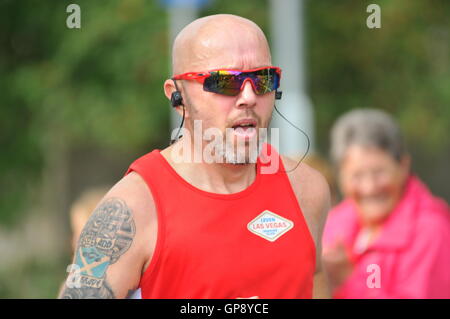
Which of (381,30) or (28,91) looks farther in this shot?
(381,30)

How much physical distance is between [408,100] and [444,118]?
0.62 metres

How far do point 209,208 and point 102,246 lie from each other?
44 centimetres

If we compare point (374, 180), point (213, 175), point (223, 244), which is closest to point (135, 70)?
point (374, 180)

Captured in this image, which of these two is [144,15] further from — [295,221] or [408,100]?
[295,221]

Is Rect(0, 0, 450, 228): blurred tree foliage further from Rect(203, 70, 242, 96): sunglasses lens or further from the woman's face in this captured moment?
Rect(203, 70, 242, 96): sunglasses lens

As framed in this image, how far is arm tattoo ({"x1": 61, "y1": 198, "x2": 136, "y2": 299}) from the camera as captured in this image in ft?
9.34

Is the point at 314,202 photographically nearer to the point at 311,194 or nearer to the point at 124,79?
the point at 311,194

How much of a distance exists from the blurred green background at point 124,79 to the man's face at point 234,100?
768cm

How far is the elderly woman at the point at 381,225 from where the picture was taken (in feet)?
14.8

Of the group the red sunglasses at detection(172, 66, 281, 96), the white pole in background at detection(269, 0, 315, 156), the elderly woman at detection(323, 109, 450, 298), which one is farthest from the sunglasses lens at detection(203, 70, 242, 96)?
the white pole in background at detection(269, 0, 315, 156)

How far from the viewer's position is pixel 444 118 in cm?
1219

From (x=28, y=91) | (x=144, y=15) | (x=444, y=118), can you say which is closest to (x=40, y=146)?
(x=28, y=91)

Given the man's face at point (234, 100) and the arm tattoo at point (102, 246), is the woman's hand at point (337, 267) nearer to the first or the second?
the man's face at point (234, 100)

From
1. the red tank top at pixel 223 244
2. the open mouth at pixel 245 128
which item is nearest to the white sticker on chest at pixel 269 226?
A: the red tank top at pixel 223 244
